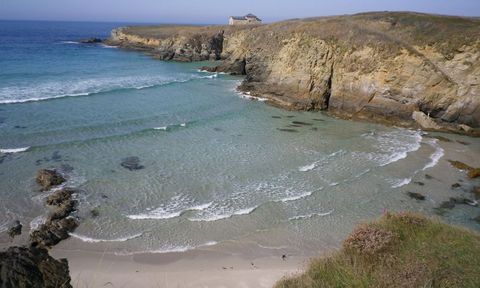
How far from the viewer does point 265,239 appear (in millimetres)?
13508

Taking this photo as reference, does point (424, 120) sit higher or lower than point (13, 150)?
higher

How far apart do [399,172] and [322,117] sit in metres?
11.3

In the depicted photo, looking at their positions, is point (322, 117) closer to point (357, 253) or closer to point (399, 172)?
Result: point (399, 172)

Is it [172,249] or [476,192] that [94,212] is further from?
[476,192]

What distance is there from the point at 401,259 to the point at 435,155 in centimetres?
1564

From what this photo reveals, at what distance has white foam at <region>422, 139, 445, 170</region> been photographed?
2040 cm

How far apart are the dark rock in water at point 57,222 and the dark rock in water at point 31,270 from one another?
189 inches

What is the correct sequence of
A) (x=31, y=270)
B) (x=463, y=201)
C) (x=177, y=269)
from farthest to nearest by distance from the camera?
(x=463, y=201) < (x=177, y=269) < (x=31, y=270)

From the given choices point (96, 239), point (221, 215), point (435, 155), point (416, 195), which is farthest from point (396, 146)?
point (96, 239)

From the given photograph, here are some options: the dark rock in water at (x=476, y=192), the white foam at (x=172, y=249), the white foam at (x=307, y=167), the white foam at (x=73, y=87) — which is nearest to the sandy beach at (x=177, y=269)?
the white foam at (x=172, y=249)

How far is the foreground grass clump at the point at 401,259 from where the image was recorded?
7.71 metres

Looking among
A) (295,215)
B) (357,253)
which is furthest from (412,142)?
(357,253)

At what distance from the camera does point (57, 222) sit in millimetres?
13734

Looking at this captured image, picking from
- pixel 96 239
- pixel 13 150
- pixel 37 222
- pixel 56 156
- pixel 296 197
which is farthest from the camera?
pixel 13 150
